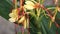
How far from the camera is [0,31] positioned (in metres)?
0.56

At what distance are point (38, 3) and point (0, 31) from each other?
0.47ft

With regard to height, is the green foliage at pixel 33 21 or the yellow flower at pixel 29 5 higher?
the yellow flower at pixel 29 5

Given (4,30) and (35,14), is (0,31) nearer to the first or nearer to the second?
(4,30)

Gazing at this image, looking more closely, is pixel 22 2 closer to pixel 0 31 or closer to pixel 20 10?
pixel 20 10

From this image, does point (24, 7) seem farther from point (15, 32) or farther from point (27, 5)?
point (15, 32)

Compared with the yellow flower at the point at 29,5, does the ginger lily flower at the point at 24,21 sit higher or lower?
lower

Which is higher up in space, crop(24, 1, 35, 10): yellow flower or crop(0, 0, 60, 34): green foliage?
crop(24, 1, 35, 10): yellow flower

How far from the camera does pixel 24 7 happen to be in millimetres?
463

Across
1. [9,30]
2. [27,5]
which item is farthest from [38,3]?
[9,30]

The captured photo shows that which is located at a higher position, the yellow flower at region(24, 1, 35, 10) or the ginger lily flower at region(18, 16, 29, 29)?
the yellow flower at region(24, 1, 35, 10)

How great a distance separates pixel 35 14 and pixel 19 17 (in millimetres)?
35

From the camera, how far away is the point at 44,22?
1.83 feet

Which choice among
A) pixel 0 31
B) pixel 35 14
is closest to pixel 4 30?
pixel 0 31

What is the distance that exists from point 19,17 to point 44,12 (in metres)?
0.06
